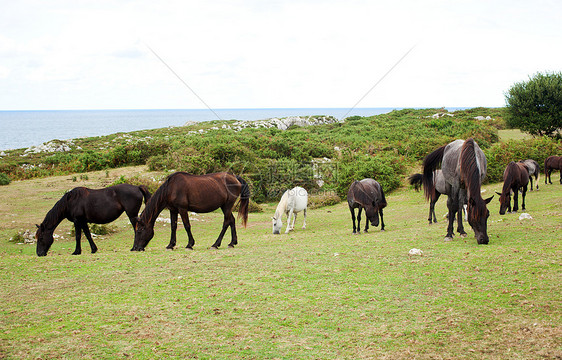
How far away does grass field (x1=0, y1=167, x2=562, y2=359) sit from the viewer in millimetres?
5266

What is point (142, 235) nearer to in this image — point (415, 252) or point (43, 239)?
point (43, 239)

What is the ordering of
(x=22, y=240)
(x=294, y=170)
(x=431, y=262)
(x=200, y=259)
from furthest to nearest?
(x=294, y=170)
(x=22, y=240)
(x=200, y=259)
(x=431, y=262)

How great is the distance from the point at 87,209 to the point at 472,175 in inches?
437

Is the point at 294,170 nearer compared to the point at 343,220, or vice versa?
the point at 343,220

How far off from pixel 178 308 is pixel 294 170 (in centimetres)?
2262

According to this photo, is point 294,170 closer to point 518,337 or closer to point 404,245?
point 404,245

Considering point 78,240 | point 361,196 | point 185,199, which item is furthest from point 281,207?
point 78,240

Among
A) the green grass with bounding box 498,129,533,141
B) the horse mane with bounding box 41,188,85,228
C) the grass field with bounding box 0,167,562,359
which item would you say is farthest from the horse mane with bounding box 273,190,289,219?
the green grass with bounding box 498,129,533,141

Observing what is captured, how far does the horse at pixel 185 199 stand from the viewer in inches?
480

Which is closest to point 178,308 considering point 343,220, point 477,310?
point 477,310

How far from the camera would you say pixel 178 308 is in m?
6.71

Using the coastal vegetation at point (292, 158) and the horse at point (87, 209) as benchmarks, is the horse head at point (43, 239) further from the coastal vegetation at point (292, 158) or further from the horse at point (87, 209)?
the coastal vegetation at point (292, 158)

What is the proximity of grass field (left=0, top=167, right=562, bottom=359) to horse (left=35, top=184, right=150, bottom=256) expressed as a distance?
1.65m

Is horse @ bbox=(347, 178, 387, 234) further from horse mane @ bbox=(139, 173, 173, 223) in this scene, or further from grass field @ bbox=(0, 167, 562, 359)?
horse mane @ bbox=(139, 173, 173, 223)
